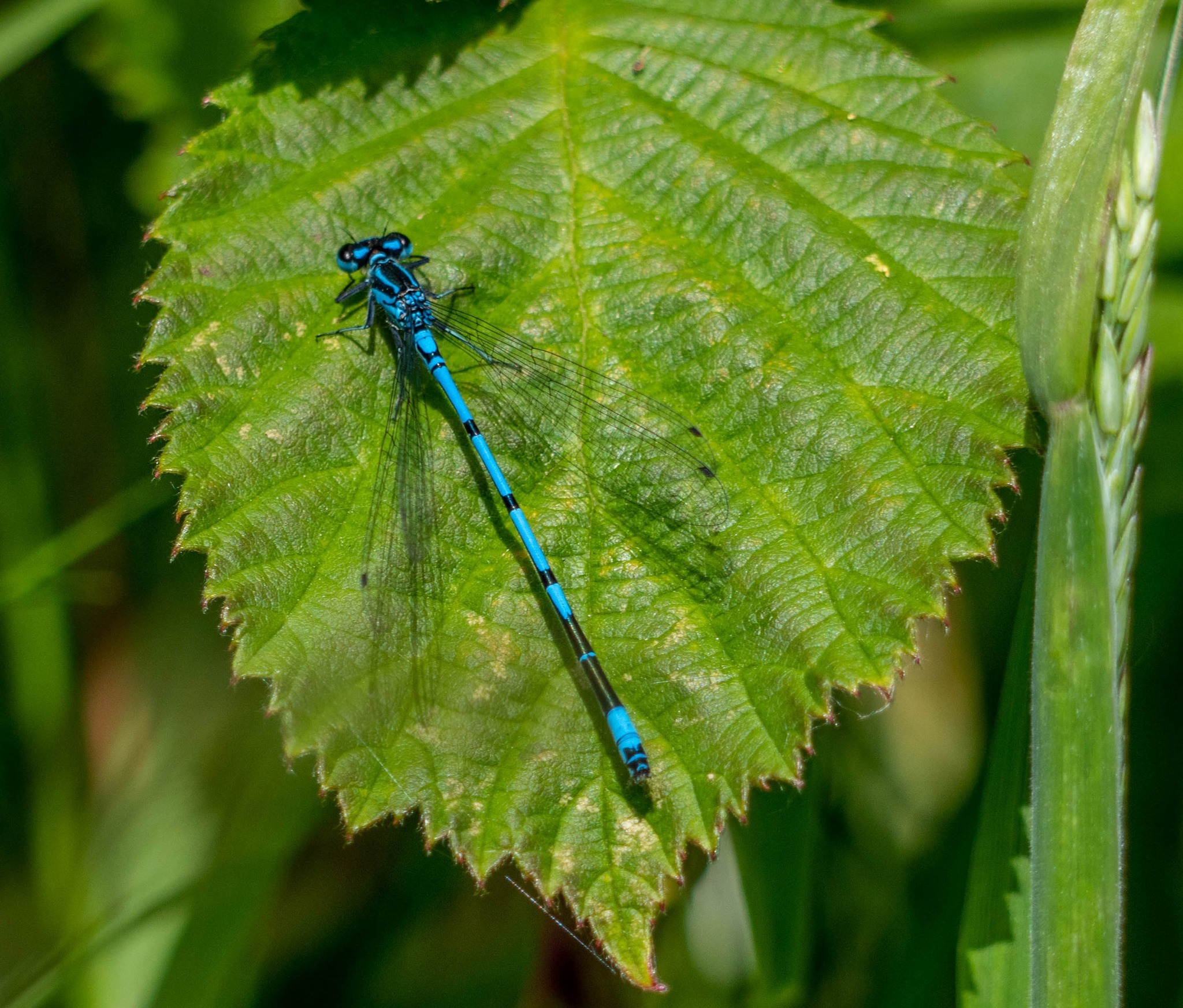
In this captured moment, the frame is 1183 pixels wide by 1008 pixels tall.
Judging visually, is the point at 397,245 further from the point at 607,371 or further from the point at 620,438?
the point at 620,438

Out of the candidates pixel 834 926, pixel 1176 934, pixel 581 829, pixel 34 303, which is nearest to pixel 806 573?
pixel 581 829

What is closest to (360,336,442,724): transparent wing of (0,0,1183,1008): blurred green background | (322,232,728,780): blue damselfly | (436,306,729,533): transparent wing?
(322,232,728,780): blue damselfly

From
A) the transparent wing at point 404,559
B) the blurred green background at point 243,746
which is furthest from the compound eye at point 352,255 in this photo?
the blurred green background at point 243,746

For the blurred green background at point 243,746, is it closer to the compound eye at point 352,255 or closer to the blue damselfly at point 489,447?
the compound eye at point 352,255

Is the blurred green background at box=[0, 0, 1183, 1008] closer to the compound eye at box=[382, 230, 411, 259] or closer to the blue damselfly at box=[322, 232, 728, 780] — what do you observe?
the compound eye at box=[382, 230, 411, 259]

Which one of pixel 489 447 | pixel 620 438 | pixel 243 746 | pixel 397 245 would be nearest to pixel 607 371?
pixel 620 438

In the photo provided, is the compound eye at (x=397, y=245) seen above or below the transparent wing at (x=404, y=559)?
above
